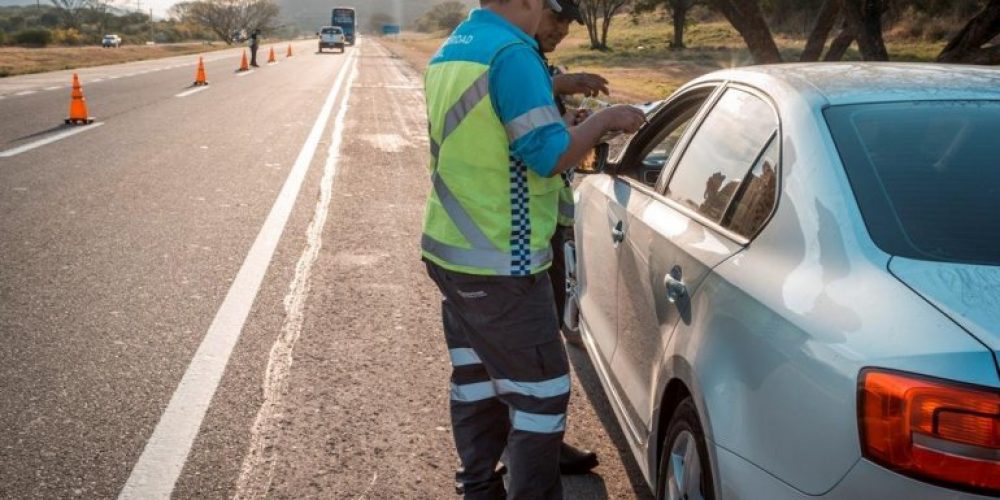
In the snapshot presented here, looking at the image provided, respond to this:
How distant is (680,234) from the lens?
311cm

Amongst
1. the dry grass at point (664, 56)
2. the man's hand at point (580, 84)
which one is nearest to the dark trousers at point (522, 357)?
the man's hand at point (580, 84)

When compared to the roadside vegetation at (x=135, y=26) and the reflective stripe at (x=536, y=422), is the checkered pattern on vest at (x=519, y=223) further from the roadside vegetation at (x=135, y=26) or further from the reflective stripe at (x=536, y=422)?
the roadside vegetation at (x=135, y=26)

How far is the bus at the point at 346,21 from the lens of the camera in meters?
88.9

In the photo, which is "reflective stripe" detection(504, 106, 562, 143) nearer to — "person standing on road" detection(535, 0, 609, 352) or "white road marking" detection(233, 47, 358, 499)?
"person standing on road" detection(535, 0, 609, 352)

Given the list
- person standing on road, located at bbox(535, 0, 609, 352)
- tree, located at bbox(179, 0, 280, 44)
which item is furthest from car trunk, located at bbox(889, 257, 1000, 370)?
tree, located at bbox(179, 0, 280, 44)

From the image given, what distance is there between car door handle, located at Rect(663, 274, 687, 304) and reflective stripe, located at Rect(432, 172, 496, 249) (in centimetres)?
57

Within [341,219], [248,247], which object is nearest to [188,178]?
[341,219]

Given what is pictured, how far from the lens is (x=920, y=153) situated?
266cm

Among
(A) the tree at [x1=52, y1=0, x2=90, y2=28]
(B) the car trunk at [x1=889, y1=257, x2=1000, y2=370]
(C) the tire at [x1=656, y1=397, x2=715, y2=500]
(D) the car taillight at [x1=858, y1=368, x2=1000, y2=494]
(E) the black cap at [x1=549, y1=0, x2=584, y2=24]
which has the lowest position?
(C) the tire at [x1=656, y1=397, x2=715, y2=500]

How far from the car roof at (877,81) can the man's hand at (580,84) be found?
0.50 meters

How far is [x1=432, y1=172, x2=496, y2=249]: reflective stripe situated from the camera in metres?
2.80

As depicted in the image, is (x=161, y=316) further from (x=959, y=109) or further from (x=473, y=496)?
→ (x=959, y=109)

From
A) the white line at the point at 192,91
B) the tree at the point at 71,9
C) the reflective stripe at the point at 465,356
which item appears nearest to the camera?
the reflective stripe at the point at 465,356

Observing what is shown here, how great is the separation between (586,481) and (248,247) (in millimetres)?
4322
